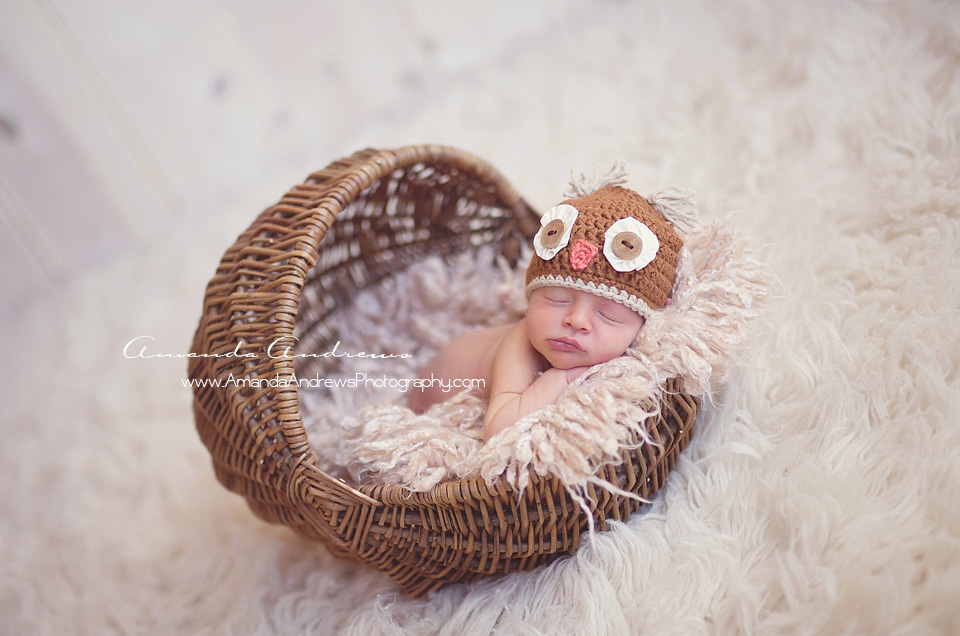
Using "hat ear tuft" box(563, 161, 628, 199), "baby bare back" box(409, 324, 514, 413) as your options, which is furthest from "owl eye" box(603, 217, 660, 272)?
"baby bare back" box(409, 324, 514, 413)

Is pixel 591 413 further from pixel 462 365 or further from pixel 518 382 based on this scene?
pixel 462 365

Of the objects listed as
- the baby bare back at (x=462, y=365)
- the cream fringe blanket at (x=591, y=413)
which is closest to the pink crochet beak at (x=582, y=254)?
the cream fringe blanket at (x=591, y=413)

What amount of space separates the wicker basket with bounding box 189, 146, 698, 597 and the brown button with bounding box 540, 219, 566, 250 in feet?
0.84

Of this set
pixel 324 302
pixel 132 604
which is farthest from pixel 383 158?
pixel 132 604

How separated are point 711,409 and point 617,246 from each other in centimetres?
29

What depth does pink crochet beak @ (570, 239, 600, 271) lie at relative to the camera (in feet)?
2.94

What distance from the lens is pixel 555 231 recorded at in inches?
37.1

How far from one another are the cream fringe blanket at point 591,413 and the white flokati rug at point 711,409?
135mm

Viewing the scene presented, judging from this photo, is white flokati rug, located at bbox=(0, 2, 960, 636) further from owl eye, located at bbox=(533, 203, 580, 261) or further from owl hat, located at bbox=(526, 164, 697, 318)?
owl eye, located at bbox=(533, 203, 580, 261)

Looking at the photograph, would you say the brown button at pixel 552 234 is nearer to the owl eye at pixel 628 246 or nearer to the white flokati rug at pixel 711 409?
the owl eye at pixel 628 246

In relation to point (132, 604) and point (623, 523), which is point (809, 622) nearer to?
point (623, 523)

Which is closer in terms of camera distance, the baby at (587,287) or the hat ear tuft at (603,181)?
the baby at (587,287)

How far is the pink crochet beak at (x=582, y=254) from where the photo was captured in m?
0.90

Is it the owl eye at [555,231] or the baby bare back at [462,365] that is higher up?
the owl eye at [555,231]
